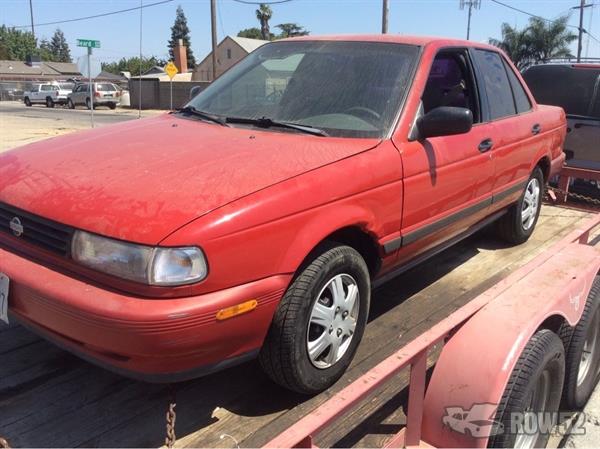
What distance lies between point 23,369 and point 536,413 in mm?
2489

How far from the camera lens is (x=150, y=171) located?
99.3 inches

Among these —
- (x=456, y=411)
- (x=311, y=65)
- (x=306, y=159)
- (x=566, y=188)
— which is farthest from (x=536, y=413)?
(x=566, y=188)

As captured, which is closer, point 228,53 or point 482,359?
point 482,359

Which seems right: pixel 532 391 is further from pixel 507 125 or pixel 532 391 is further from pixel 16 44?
pixel 16 44

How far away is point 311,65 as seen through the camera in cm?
352

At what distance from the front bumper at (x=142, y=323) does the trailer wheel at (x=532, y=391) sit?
0.97 meters

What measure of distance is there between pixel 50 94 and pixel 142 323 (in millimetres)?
43878

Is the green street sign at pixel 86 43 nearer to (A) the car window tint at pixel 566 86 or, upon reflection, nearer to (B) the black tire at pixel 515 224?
(A) the car window tint at pixel 566 86

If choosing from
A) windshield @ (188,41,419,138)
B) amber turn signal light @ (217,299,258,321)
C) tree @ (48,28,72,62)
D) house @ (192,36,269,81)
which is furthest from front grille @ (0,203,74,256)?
tree @ (48,28,72,62)

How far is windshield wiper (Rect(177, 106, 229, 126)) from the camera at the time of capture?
11.1 ft

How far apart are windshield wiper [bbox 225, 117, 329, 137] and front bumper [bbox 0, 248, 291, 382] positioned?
100 centimetres

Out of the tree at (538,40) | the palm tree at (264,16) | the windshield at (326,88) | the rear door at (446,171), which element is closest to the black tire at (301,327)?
the rear door at (446,171)

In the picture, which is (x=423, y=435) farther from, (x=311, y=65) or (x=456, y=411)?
(x=311, y=65)

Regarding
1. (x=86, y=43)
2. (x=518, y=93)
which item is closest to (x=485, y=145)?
(x=518, y=93)
